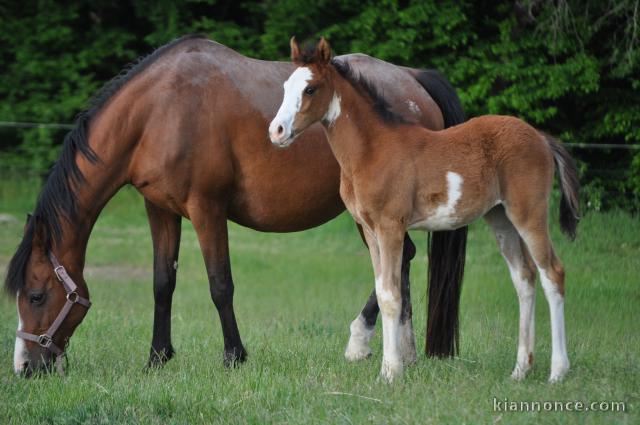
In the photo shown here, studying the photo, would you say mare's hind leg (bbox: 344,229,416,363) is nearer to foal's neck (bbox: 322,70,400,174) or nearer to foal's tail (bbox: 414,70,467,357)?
foal's tail (bbox: 414,70,467,357)

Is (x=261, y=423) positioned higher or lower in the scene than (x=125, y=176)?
lower

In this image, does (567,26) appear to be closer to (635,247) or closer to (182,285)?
(635,247)

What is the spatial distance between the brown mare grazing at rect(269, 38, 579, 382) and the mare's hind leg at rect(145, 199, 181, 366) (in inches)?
62.8

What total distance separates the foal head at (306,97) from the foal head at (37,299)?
1.96 metres

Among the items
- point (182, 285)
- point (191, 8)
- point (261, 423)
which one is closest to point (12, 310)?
point (182, 285)

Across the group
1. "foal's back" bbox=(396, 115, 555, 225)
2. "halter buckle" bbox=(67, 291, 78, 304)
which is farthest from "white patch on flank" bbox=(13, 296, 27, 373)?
"foal's back" bbox=(396, 115, 555, 225)

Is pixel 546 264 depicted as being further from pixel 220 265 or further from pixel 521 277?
pixel 220 265

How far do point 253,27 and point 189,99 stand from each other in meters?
10.6

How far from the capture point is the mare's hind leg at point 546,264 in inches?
190

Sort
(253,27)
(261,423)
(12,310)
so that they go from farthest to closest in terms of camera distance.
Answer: (253,27) < (12,310) < (261,423)

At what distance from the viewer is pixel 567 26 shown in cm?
1173

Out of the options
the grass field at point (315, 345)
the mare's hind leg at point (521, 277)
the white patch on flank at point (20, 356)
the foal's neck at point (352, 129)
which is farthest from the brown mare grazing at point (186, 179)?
the foal's neck at point (352, 129)

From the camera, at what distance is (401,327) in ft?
18.4

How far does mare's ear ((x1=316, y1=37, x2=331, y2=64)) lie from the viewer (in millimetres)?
4855
